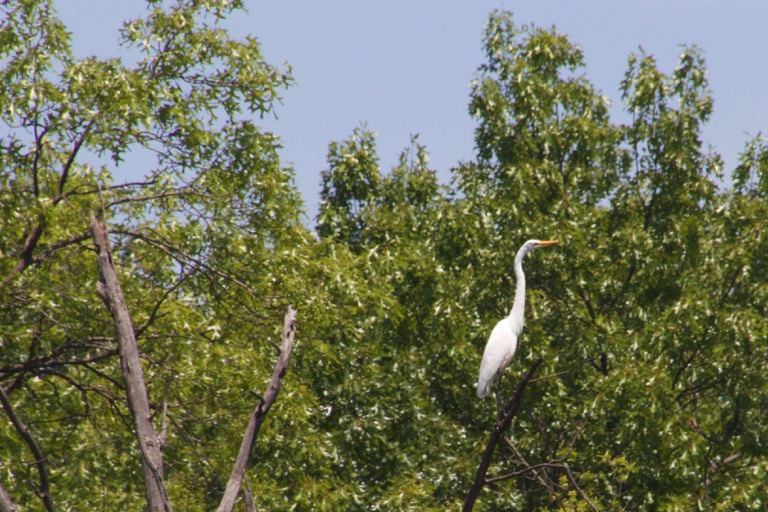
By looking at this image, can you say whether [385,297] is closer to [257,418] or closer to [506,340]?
[506,340]

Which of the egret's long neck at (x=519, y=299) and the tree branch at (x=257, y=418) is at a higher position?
the egret's long neck at (x=519, y=299)

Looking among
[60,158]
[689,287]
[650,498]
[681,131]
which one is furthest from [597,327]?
[60,158]

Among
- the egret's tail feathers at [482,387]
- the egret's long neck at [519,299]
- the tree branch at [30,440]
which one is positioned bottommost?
the tree branch at [30,440]

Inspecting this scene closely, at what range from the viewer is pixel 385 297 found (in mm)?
18234

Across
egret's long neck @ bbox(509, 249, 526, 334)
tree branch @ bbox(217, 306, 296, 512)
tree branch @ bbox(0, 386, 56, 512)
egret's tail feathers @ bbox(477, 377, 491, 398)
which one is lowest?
tree branch @ bbox(217, 306, 296, 512)

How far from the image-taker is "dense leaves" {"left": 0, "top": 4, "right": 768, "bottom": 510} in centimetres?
1299

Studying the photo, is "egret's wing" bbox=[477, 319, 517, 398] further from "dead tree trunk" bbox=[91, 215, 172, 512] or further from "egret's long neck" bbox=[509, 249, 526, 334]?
"dead tree trunk" bbox=[91, 215, 172, 512]

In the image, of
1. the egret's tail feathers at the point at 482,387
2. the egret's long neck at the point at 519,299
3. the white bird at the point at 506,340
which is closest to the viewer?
the egret's long neck at the point at 519,299

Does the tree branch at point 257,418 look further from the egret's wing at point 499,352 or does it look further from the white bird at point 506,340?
the egret's wing at point 499,352

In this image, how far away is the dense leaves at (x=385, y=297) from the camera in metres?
13.0

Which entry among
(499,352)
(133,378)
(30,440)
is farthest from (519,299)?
(30,440)

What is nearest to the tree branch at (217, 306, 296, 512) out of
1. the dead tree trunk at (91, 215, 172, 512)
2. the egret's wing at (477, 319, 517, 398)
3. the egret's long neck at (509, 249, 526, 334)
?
the dead tree trunk at (91, 215, 172, 512)

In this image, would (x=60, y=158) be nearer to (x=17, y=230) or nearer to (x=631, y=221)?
(x=17, y=230)

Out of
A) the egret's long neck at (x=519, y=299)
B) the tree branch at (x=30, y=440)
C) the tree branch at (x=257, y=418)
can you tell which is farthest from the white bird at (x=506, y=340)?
the tree branch at (x=30, y=440)
